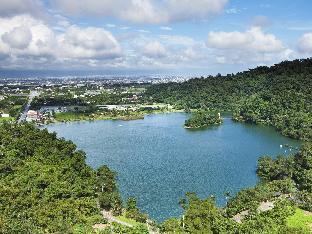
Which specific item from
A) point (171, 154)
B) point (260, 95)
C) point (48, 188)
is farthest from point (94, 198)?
point (260, 95)

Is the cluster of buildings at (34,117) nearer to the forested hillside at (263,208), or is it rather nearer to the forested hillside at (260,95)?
the forested hillside at (260,95)

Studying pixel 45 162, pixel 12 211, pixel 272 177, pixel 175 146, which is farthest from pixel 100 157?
pixel 12 211

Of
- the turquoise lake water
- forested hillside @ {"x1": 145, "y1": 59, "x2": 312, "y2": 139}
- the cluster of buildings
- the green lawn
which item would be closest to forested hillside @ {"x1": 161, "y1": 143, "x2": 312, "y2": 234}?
the green lawn

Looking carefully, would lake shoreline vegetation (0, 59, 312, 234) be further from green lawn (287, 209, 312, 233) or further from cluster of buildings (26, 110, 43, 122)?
cluster of buildings (26, 110, 43, 122)

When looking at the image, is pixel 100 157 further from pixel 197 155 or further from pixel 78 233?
pixel 78 233

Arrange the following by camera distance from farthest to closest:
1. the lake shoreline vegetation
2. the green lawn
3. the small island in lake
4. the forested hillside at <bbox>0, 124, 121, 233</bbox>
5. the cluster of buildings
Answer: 1. the cluster of buildings
2. the small island in lake
3. the green lawn
4. the forested hillside at <bbox>0, 124, 121, 233</bbox>
5. the lake shoreline vegetation

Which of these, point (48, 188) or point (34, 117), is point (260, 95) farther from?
point (48, 188)
